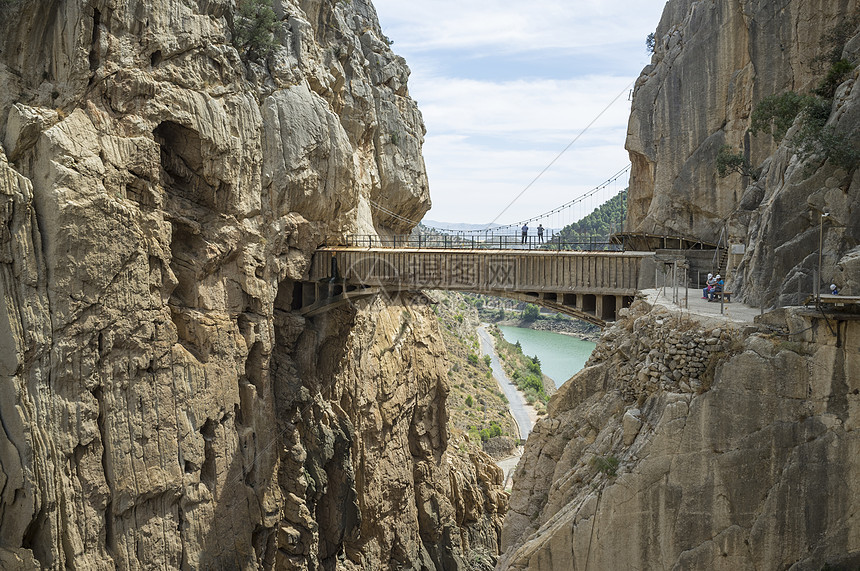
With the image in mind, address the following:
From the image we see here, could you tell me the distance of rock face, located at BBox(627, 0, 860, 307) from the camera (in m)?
13.5

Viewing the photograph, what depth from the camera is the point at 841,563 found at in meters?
11.4

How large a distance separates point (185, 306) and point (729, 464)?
15.0 m

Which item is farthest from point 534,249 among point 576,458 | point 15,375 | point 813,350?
point 15,375

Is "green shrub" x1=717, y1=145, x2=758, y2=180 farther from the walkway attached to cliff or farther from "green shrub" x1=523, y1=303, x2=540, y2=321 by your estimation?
"green shrub" x1=523, y1=303, x2=540, y2=321

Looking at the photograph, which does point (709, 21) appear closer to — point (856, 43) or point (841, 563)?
point (856, 43)

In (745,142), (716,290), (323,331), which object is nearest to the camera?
(716,290)

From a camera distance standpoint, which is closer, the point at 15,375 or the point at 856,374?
the point at 856,374

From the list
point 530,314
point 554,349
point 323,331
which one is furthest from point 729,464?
point 530,314

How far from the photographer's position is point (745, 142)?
24453 mm

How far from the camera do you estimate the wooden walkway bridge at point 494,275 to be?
22.5m

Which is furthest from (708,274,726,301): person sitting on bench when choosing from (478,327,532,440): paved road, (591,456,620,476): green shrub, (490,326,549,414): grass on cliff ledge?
(490,326,549,414): grass on cliff ledge

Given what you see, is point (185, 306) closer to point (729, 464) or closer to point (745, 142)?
point (729, 464)

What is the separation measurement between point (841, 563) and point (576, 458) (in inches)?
178

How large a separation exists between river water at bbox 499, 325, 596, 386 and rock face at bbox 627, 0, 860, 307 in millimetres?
55340
